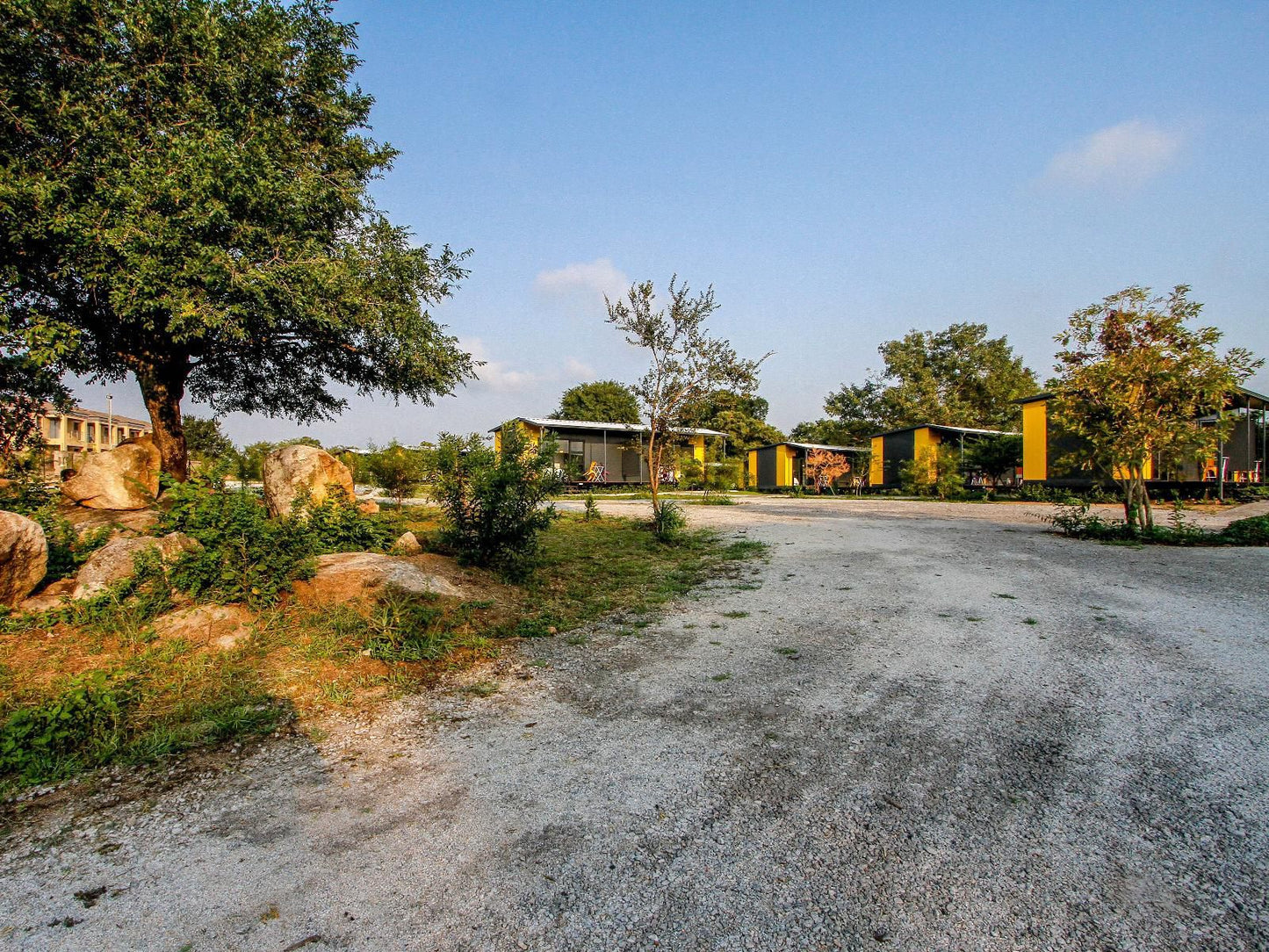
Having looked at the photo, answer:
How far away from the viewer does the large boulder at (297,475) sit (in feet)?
19.4

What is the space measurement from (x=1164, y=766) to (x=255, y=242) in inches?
371

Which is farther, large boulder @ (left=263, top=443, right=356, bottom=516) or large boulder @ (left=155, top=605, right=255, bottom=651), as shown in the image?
large boulder @ (left=263, top=443, right=356, bottom=516)

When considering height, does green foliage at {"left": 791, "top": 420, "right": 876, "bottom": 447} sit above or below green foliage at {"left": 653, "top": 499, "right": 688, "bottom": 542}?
above

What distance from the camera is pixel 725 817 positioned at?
6.32 ft

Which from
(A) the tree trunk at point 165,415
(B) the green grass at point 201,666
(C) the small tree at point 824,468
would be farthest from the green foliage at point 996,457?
(A) the tree trunk at point 165,415

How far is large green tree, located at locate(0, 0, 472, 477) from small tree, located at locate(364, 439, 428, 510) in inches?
56.3

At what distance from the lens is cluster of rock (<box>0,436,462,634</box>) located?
3.53 metres

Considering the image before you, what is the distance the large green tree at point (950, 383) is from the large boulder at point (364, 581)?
125ft

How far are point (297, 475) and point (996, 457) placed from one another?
23685mm

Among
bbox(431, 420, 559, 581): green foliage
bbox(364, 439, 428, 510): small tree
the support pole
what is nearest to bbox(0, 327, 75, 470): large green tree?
bbox(364, 439, 428, 510): small tree

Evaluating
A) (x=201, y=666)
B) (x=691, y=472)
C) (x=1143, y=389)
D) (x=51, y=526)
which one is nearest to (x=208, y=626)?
(x=201, y=666)

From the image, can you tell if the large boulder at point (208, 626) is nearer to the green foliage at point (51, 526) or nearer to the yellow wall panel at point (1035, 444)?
the green foliage at point (51, 526)

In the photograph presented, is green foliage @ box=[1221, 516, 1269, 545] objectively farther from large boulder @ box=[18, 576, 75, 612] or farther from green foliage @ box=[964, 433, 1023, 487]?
green foliage @ box=[964, 433, 1023, 487]

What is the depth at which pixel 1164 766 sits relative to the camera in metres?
2.18
